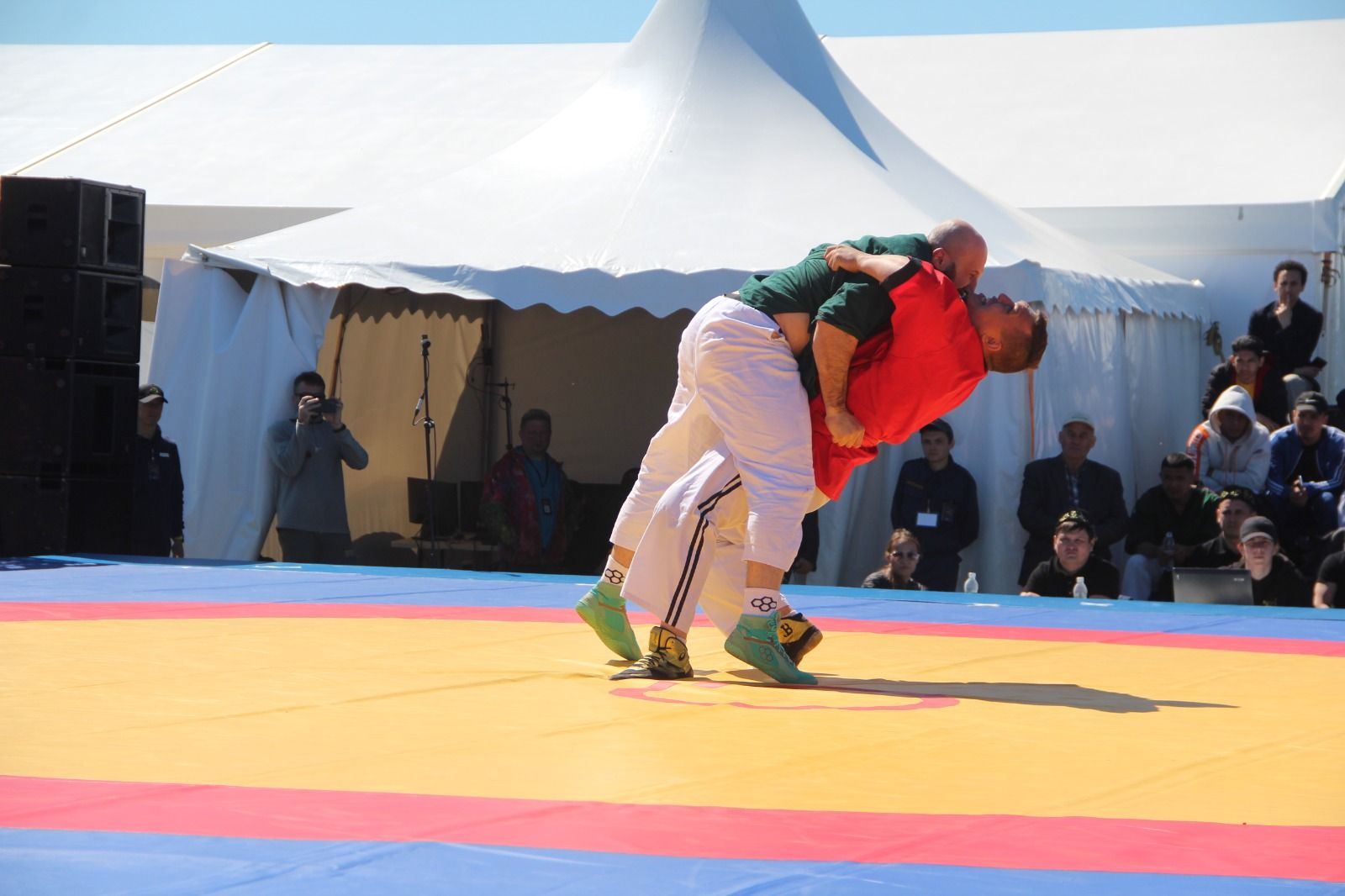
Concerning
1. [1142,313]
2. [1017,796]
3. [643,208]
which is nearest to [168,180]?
[643,208]

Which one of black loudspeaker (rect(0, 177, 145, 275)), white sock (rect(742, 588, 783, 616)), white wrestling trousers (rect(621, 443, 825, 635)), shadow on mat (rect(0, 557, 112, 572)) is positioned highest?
black loudspeaker (rect(0, 177, 145, 275))

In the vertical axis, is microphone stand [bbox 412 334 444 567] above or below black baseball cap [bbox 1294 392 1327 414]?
below

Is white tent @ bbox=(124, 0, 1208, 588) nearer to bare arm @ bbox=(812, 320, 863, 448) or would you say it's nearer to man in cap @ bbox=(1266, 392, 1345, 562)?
man in cap @ bbox=(1266, 392, 1345, 562)

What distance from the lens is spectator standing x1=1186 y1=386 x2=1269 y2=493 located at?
8398 millimetres

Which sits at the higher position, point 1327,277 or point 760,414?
point 1327,277

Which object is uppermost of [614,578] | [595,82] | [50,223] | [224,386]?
[595,82]

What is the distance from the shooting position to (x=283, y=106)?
12984 millimetres

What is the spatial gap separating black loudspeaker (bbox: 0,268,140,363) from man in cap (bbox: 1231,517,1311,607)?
489cm

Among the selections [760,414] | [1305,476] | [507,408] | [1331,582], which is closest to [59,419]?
[760,414]

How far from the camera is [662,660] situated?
3.82 m

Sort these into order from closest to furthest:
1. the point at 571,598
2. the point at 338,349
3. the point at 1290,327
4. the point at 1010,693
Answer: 1. the point at 1010,693
2. the point at 571,598
3. the point at 1290,327
4. the point at 338,349

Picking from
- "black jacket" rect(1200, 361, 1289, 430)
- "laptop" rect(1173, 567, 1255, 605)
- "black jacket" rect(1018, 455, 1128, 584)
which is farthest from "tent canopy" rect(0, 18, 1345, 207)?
"laptop" rect(1173, 567, 1255, 605)

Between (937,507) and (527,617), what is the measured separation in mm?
3767

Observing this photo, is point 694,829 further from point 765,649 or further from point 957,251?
point 957,251
